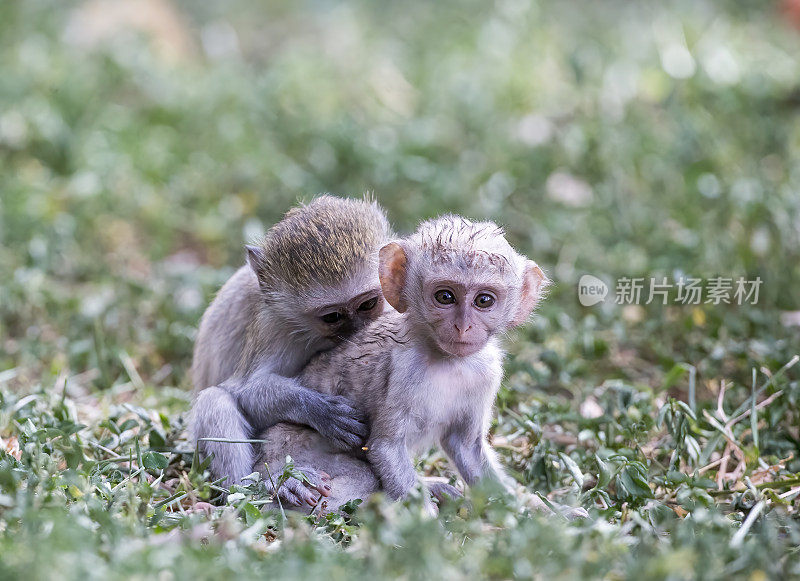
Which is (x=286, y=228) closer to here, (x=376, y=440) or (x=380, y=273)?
(x=380, y=273)

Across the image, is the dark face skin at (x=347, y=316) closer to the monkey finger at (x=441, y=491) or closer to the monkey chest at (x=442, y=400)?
the monkey chest at (x=442, y=400)

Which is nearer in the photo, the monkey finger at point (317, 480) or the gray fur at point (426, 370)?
the gray fur at point (426, 370)

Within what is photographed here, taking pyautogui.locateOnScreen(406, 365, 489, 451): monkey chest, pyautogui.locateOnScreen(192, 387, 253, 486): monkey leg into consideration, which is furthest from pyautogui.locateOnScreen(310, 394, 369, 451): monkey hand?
pyautogui.locateOnScreen(192, 387, 253, 486): monkey leg

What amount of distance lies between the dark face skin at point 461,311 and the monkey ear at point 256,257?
3.71ft

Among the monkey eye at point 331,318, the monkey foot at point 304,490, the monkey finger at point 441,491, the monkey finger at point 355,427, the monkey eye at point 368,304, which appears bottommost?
the monkey finger at point 441,491

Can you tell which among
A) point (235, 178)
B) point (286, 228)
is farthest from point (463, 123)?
point (286, 228)

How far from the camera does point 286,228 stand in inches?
202

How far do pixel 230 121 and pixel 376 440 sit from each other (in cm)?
598

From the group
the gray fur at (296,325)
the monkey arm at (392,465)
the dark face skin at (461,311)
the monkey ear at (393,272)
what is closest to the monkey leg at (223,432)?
the gray fur at (296,325)

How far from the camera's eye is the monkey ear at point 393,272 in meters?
4.55

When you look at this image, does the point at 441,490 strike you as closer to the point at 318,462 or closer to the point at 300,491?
the point at 318,462

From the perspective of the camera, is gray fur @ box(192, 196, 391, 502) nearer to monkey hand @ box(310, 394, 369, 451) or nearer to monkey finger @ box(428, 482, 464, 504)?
monkey hand @ box(310, 394, 369, 451)

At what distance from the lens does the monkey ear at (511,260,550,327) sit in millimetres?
4699

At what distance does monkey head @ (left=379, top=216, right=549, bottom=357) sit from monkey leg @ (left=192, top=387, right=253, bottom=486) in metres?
1.00
